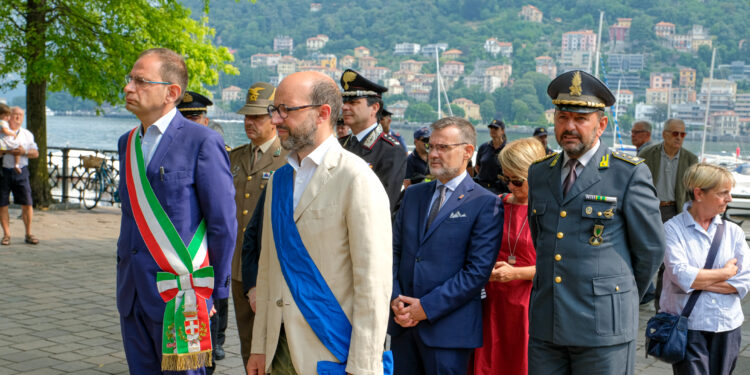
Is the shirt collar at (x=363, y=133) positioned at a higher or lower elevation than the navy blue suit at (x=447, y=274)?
higher

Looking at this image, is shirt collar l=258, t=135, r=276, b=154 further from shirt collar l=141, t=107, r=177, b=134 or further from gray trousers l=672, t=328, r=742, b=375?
gray trousers l=672, t=328, r=742, b=375

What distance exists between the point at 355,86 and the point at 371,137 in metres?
0.36

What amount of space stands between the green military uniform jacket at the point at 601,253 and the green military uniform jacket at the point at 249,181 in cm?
232

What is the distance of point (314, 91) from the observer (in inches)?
131

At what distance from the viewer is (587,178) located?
3.98 metres

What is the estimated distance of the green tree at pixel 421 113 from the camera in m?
108

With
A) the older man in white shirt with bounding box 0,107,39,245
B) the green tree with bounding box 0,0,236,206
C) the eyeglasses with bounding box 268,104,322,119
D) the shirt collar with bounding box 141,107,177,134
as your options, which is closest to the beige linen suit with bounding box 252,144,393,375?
the eyeglasses with bounding box 268,104,322,119

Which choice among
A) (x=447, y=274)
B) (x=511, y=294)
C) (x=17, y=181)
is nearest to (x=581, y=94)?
(x=447, y=274)

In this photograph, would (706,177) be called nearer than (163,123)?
No

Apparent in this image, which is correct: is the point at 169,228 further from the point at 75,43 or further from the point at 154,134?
the point at 75,43

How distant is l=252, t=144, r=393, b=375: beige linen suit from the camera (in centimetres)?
321

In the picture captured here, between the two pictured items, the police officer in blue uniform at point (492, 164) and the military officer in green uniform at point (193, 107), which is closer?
the military officer in green uniform at point (193, 107)

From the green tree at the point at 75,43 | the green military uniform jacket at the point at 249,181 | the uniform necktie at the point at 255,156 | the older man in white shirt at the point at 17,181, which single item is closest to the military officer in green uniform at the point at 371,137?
the green military uniform jacket at the point at 249,181

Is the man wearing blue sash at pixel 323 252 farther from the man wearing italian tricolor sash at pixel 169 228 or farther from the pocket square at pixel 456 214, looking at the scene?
the pocket square at pixel 456 214
